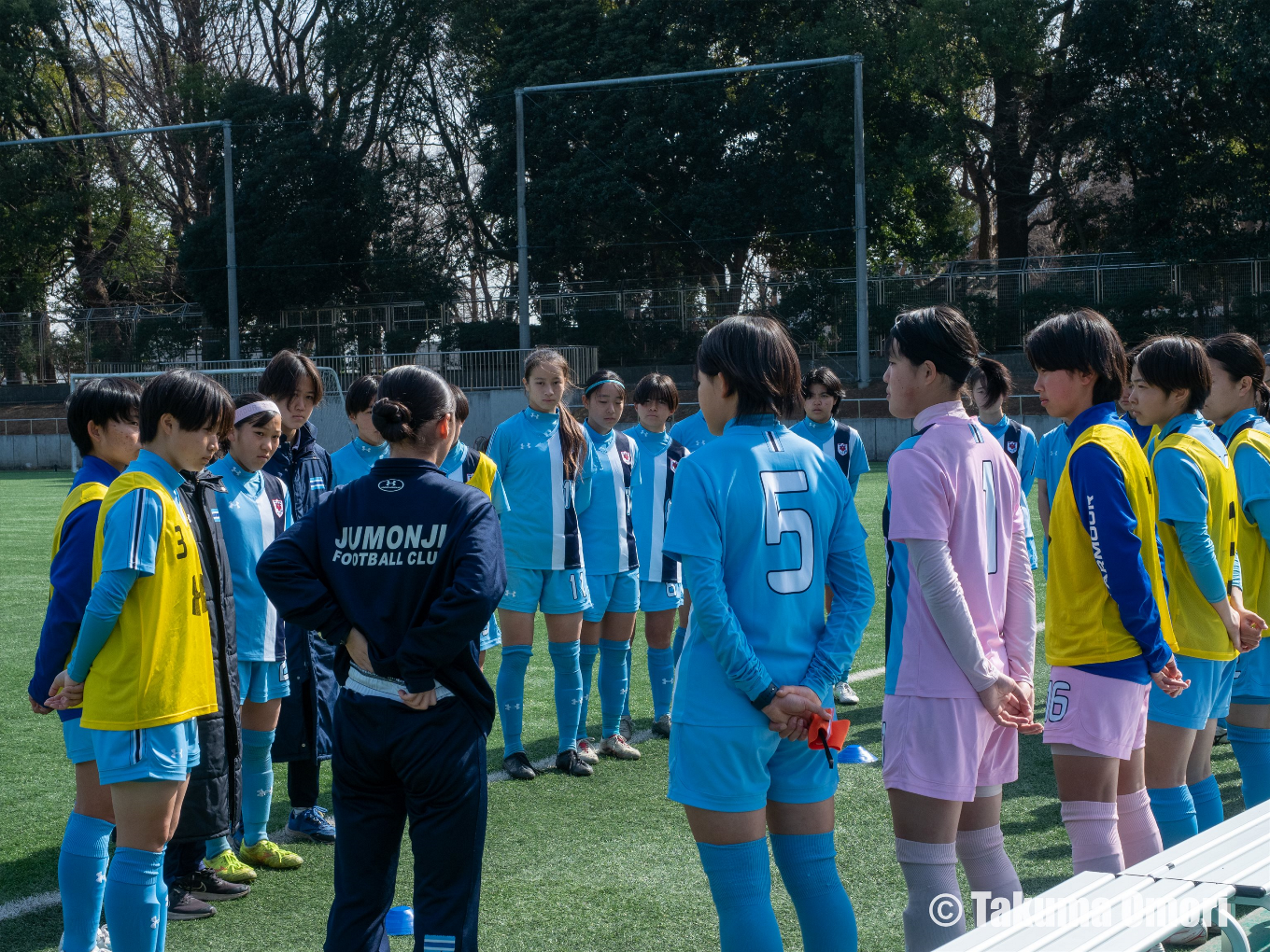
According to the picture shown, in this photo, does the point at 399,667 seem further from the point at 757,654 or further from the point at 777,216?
the point at 777,216

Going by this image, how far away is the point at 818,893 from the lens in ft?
9.39

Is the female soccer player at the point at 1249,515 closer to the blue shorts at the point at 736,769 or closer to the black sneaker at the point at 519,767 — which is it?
the blue shorts at the point at 736,769

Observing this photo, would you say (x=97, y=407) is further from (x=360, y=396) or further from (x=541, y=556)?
(x=541, y=556)

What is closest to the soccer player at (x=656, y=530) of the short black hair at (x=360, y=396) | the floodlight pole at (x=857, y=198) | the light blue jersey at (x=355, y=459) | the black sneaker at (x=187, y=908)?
the light blue jersey at (x=355, y=459)

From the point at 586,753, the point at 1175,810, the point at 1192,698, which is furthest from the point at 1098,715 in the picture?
the point at 586,753

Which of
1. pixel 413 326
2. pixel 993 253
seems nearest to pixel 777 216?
pixel 993 253

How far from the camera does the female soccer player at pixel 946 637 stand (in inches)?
114

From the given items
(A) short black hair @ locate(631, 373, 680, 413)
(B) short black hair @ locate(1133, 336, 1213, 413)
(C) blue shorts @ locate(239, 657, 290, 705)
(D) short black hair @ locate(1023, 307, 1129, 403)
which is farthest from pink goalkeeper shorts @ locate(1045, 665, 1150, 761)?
(A) short black hair @ locate(631, 373, 680, 413)

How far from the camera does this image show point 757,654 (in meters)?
2.85

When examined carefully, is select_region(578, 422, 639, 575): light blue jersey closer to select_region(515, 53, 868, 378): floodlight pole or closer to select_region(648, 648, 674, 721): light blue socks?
select_region(648, 648, 674, 721): light blue socks

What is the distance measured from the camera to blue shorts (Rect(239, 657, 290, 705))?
14.6 feet

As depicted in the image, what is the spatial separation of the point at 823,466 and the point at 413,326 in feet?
119

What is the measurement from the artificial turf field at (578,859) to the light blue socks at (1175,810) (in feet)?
2.00

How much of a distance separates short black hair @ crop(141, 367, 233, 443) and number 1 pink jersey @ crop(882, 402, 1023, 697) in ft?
6.26
